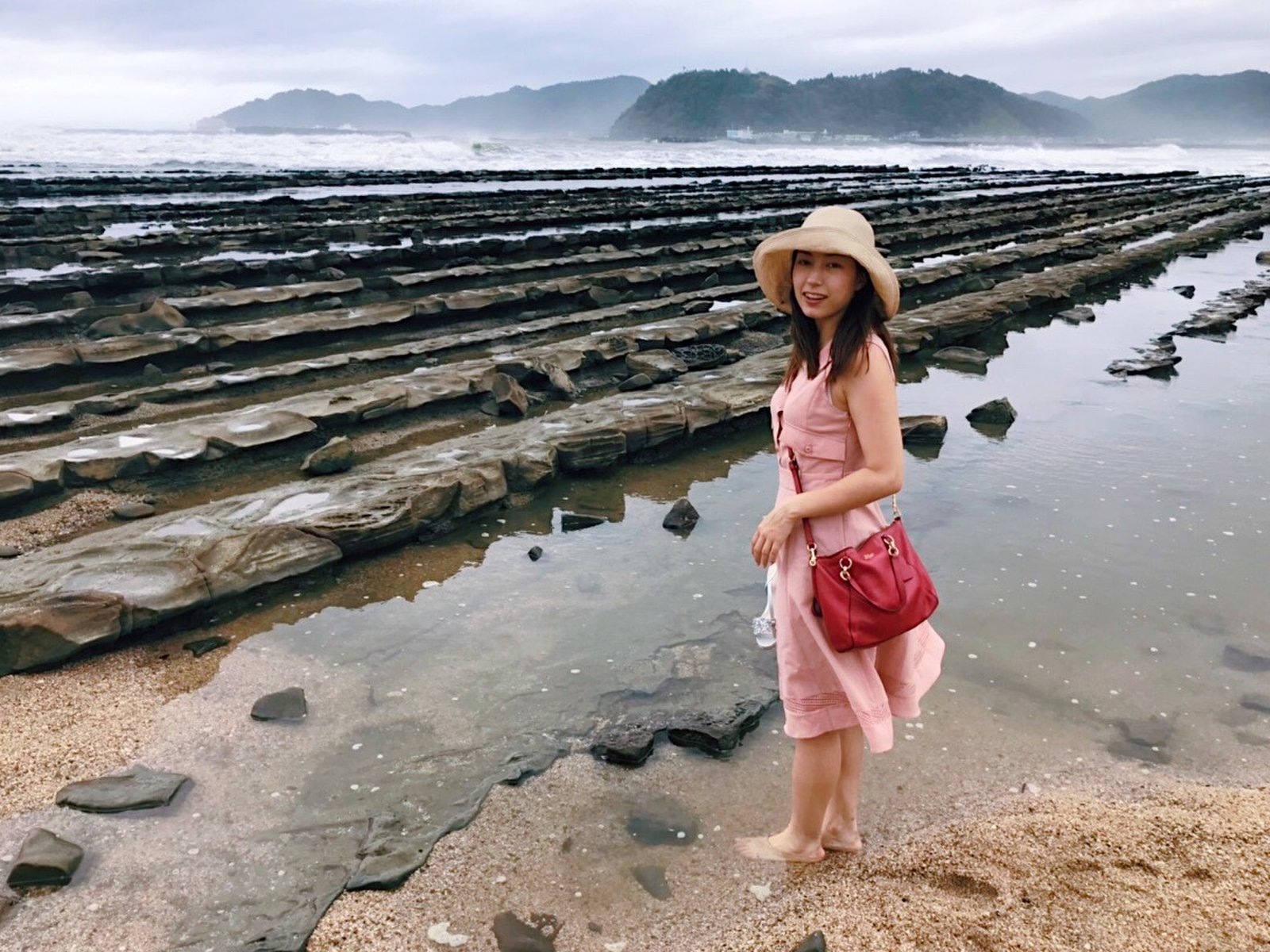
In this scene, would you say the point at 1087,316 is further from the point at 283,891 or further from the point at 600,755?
the point at 283,891

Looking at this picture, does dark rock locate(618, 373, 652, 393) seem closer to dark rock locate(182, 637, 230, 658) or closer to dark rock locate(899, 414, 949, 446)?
dark rock locate(899, 414, 949, 446)

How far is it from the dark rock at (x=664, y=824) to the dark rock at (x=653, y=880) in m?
0.11

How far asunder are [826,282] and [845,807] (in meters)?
1.49

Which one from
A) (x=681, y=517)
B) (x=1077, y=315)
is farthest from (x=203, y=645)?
(x=1077, y=315)

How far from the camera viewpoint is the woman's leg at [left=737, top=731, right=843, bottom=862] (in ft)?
8.43

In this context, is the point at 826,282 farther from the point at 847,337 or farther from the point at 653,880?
the point at 653,880

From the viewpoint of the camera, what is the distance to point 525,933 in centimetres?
248

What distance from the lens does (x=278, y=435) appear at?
6.28 metres

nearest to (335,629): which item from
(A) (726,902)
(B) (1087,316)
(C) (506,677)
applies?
(C) (506,677)

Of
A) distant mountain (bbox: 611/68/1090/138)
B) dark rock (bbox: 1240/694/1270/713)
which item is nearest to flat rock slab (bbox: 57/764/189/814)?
dark rock (bbox: 1240/694/1270/713)

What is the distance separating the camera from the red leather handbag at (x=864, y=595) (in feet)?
7.72

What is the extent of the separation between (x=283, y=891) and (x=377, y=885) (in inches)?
9.8

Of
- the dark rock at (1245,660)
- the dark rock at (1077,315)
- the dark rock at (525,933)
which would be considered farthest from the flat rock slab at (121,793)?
the dark rock at (1077,315)

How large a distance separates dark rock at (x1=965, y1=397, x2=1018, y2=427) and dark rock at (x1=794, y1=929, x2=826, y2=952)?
5572 millimetres
